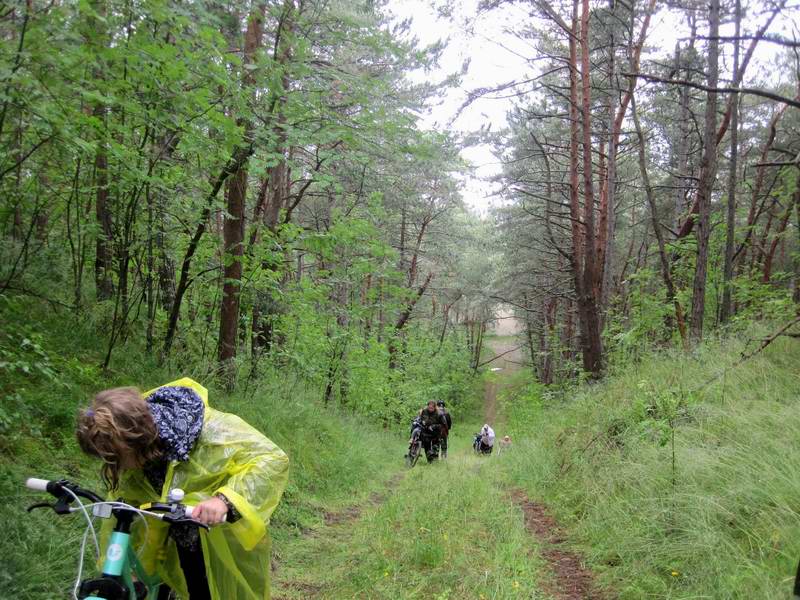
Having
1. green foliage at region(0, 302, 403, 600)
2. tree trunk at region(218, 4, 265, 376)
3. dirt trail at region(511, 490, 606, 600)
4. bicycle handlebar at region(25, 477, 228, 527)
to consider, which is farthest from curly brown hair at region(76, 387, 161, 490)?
tree trunk at region(218, 4, 265, 376)

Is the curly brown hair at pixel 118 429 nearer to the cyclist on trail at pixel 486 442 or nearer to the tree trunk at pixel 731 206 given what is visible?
the tree trunk at pixel 731 206

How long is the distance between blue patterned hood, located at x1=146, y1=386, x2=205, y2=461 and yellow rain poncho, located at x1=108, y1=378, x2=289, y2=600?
0.21 ft

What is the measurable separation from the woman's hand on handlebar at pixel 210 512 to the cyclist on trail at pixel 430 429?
10.8 meters

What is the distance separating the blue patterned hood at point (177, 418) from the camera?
7.24 feet

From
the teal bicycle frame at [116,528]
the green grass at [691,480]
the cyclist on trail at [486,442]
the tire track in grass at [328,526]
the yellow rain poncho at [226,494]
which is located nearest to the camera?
the teal bicycle frame at [116,528]

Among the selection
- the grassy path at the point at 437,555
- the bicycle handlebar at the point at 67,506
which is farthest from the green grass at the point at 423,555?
the bicycle handlebar at the point at 67,506

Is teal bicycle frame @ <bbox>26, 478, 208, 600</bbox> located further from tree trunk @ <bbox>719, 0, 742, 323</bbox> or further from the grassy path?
tree trunk @ <bbox>719, 0, 742, 323</bbox>

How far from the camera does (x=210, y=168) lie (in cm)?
651

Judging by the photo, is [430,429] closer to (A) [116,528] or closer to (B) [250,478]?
(B) [250,478]

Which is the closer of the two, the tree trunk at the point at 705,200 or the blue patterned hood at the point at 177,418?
the blue patterned hood at the point at 177,418

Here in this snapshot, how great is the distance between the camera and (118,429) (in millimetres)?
2051

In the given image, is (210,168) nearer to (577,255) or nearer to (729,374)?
(729,374)

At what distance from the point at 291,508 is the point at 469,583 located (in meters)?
2.80

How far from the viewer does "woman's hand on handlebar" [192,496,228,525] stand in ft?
6.37
